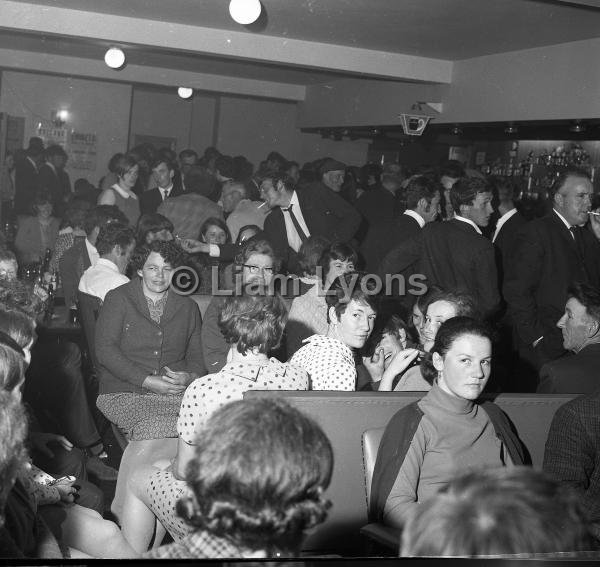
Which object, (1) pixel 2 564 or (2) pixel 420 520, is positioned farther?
(1) pixel 2 564

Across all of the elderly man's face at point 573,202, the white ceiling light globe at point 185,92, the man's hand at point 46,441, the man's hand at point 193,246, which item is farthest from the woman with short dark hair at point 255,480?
the elderly man's face at point 573,202

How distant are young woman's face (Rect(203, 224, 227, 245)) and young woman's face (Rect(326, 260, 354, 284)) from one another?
44 cm

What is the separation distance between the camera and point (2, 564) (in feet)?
4.72

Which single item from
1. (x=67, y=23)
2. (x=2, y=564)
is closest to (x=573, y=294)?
(x=67, y=23)

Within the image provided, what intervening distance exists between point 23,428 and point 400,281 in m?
1.78

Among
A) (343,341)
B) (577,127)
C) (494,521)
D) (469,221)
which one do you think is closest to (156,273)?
(343,341)

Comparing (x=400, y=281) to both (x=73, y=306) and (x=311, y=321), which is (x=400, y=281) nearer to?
(x=311, y=321)

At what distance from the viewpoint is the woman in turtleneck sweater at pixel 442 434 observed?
1.77 meters

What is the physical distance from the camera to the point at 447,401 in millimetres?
1820

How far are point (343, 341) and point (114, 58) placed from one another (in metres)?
1.01

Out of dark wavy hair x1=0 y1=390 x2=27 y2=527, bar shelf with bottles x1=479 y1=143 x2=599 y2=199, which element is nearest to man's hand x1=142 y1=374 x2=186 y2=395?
dark wavy hair x1=0 y1=390 x2=27 y2=527

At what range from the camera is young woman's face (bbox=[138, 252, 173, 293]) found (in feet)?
7.73

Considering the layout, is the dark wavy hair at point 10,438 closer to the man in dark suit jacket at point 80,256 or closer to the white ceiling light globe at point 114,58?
the man in dark suit jacket at point 80,256

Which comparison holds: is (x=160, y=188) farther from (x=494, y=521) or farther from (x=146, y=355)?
(x=494, y=521)
